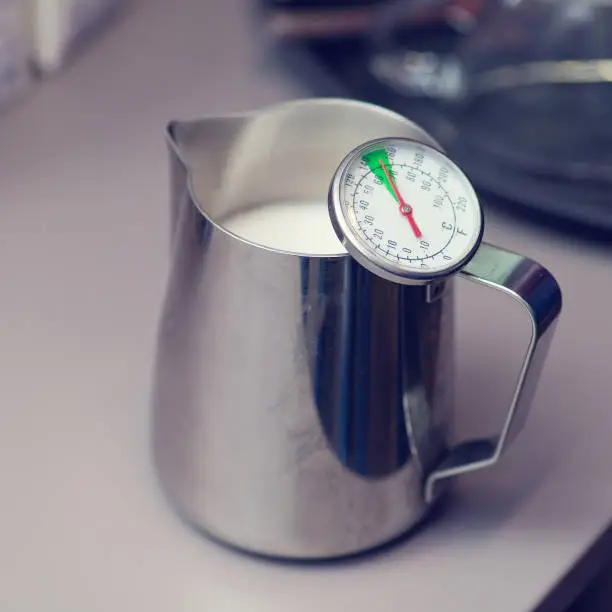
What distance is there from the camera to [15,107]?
65 centimetres

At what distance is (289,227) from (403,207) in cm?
7

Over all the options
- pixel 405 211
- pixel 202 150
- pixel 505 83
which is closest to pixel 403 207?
pixel 405 211

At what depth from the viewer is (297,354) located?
36 centimetres

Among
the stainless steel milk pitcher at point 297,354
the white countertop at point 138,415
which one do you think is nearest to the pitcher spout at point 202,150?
the stainless steel milk pitcher at point 297,354

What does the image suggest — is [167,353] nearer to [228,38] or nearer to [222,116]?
[222,116]

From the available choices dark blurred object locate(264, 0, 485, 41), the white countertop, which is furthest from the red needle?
dark blurred object locate(264, 0, 485, 41)

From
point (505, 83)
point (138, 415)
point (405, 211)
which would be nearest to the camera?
point (405, 211)

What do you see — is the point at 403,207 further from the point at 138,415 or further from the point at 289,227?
the point at 138,415

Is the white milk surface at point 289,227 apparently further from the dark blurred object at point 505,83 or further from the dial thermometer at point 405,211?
the dark blurred object at point 505,83

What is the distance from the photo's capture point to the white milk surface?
396 millimetres

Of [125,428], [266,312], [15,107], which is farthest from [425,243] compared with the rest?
[15,107]

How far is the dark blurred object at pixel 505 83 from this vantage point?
0.59 m

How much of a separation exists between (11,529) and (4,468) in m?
0.03

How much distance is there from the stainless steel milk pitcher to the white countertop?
0.02 meters
